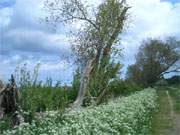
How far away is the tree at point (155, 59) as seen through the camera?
277 ft

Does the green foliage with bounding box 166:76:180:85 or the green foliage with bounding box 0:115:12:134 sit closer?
the green foliage with bounding box 0:115:12:134

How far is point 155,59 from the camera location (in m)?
87.2

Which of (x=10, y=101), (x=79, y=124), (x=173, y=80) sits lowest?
(x=79, y=124)

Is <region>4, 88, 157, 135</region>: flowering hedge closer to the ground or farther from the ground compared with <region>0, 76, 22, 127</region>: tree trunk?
closer to the ground

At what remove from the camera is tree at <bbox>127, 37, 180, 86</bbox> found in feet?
277

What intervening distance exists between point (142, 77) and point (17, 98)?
70364 mm

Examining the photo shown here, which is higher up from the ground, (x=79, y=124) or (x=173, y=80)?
(x=173, y=80)

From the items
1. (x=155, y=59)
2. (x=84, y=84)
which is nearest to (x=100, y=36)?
(x=84, y=84)

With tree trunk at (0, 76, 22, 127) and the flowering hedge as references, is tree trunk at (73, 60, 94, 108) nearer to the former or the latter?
the flowering hedge

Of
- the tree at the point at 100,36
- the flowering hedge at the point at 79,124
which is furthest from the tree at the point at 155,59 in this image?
the flowering hedge at the point at 79,124

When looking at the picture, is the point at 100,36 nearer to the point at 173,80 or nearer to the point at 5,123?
the point at 5,123

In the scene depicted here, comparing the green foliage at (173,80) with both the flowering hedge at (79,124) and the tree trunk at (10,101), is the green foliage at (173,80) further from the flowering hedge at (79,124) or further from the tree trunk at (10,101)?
the tree trunk at (10,101)

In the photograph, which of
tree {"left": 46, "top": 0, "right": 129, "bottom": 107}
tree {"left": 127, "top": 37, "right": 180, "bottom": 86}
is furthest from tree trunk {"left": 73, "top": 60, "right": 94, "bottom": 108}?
tree {"left": 127, "top": 37, "right": 180, "bottom": 86}

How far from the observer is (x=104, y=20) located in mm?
27344
